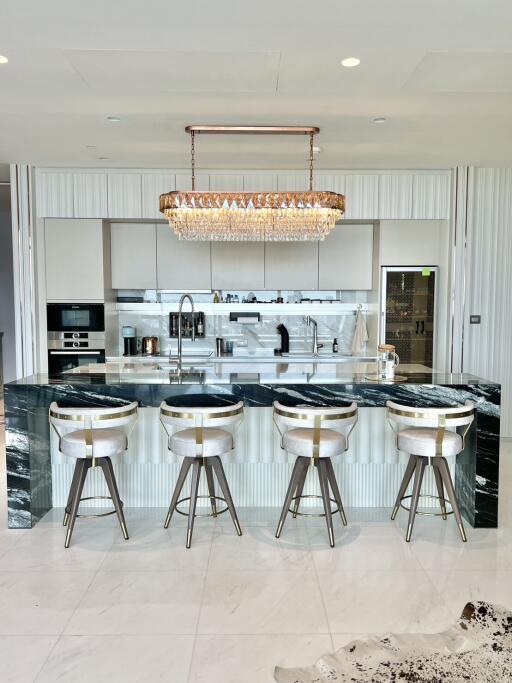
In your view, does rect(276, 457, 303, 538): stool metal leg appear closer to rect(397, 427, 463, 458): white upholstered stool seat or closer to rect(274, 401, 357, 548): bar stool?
rect(274, 401, 357, 548): bar stool

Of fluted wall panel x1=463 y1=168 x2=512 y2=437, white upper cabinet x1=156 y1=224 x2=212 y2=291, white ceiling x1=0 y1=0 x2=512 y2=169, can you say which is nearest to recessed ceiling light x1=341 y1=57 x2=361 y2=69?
white ceiling x1=0 y1=0 x2=512 y2=169

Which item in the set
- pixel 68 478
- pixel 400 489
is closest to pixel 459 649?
pixel 400 489

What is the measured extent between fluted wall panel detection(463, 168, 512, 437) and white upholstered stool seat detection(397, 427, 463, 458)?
8.44 ft

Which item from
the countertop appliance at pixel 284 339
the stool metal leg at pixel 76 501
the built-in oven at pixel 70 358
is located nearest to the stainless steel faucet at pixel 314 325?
the countertop appliance at pixel 284 339

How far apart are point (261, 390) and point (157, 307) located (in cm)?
304

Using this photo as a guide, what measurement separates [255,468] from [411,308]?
9.09 feet

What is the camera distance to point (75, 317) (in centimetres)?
552

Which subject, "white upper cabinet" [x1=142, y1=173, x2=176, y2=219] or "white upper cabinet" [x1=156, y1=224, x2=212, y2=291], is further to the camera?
"white upper cabinet" [x1=156, y1=224, x2=212, y2=291]

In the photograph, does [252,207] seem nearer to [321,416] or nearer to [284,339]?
[321,416]

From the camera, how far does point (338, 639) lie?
7.62 feet

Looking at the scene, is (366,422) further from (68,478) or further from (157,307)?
(157,307)

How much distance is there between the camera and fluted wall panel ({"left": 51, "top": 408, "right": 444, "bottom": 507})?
3736mm

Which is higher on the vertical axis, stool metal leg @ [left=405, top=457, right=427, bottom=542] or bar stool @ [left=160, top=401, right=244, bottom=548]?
bar stool @ [left=160, top=401, right=244, bottom=548]

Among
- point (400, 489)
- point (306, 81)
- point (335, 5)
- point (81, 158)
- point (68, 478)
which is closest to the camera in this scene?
point (335, 5)
